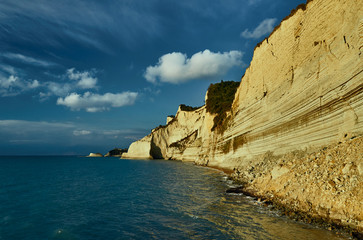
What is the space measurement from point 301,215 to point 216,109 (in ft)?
115

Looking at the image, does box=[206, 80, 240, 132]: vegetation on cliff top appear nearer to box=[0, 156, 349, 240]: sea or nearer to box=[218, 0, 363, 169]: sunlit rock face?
box=[218, 0, 363, 169]: sunlit rock face

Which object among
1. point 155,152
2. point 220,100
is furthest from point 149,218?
point 155,152

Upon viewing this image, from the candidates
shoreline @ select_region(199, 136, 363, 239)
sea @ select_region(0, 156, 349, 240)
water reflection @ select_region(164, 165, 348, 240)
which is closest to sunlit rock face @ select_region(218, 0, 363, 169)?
shoreline @ select_region(199, 136, 363, 239)

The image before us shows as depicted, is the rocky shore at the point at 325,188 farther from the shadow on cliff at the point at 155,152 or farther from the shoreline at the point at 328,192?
the shadow on cliff at the point at 155,152

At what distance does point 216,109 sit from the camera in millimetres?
43094

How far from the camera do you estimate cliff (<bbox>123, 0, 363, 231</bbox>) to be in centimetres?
861

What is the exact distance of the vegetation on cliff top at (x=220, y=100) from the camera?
123ft

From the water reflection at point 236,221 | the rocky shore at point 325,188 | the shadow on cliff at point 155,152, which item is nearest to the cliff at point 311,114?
the rocky shore at point 325,188

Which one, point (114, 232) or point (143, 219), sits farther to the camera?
point (143, 219)

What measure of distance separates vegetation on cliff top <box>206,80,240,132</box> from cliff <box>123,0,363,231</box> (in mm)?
12045

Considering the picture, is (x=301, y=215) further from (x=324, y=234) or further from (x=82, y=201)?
(x=82, y=201)

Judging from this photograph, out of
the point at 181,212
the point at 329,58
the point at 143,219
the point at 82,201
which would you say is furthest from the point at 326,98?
the point at 82,201

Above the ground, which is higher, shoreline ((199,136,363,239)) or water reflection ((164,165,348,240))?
shoreline ((199,136,363,239))

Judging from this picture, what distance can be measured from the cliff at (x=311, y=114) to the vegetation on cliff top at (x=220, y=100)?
1205cm
